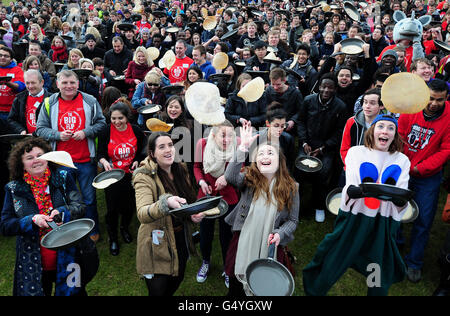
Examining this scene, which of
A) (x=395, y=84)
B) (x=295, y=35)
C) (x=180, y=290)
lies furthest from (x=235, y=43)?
(x=180, y=290)

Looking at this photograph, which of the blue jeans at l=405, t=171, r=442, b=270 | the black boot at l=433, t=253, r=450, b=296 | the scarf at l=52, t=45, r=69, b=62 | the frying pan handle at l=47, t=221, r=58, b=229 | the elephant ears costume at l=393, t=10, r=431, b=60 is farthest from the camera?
the scarf at l=52, t=45, r=69, b=62

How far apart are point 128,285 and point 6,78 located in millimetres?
3371

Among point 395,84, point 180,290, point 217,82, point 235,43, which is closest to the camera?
point 395,84

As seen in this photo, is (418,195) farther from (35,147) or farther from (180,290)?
(35,147)

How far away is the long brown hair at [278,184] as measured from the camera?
2.71 m

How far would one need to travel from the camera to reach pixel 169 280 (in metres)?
2.69

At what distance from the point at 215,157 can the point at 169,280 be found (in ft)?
4.20

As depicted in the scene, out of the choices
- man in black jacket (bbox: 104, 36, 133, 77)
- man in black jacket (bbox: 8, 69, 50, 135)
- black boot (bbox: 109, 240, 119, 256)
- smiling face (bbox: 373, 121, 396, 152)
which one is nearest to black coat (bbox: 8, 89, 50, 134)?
man in black jacket (bbox: 8, 69, 50, 135)

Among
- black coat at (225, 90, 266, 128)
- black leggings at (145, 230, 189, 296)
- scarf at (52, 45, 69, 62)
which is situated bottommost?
black leggings at (145, 230, 189, 296)

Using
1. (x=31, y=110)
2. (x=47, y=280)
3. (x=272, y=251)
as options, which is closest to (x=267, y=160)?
(x=272, y=251)

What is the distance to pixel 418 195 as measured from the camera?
11.3 ft

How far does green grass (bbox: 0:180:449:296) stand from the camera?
3.51 meters

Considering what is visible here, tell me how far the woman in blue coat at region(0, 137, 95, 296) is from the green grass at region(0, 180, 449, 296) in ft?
3.28

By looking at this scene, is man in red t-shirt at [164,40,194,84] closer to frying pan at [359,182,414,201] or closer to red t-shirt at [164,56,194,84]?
red t-shirt at [164,56,194,84]
